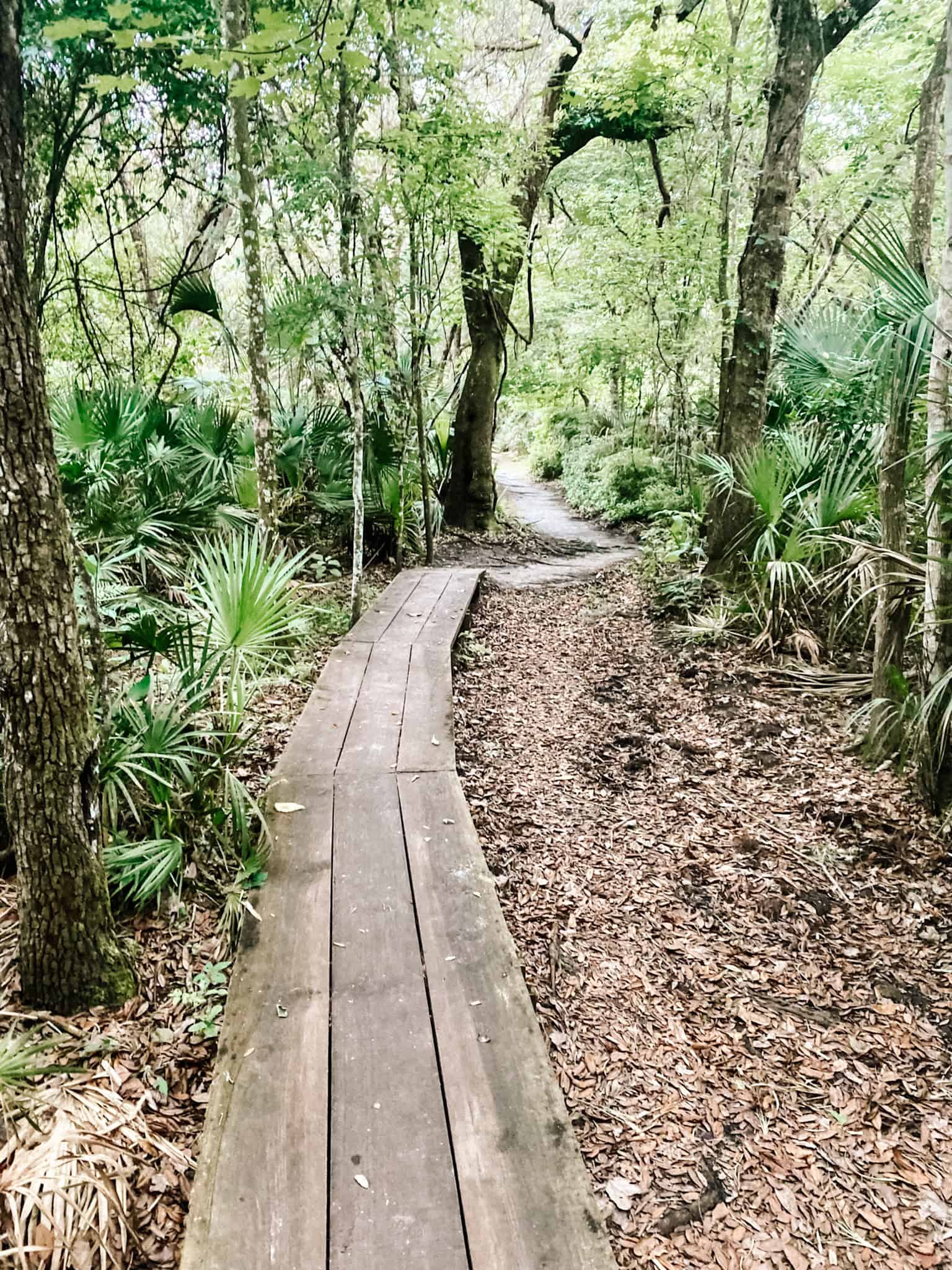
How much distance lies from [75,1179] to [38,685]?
1090 mm

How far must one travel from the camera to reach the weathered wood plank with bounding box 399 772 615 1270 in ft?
4.96

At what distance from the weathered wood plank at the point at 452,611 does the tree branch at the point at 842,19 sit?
16.5ft

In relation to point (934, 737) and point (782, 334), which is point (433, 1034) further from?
point (782, 334)

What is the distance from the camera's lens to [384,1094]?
1.82 m

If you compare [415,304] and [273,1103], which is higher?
[415,304]

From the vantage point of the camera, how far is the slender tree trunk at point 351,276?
5.25 m

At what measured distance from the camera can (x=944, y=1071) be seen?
2260 mm

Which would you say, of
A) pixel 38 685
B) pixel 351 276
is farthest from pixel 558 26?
pixel 38 685

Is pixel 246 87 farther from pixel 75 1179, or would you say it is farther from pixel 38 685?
pixel 75 1179

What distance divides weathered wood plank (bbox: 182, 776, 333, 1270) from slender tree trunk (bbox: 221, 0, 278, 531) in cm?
346

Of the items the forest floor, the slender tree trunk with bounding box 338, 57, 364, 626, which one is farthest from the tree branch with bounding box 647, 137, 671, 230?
the forest floor

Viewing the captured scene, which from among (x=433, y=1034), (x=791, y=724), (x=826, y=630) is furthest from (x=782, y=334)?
(x=433, y=1034)

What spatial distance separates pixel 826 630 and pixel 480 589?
3.56 meters

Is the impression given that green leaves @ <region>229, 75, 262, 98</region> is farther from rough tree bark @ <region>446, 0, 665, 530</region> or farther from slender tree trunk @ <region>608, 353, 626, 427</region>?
slender tree trunk @ <region>608, 353, 626, 427</region>
